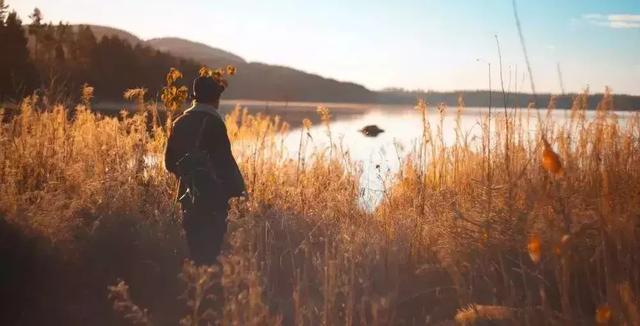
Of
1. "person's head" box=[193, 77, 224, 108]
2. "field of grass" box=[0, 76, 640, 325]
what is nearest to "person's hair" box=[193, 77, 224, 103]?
"person's head" box=[193, 77, 224, 108]

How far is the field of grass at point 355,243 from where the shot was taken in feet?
11.0

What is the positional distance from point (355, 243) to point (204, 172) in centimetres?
119

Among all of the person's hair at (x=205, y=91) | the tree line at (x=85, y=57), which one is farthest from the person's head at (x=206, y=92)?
the tree line at (x=85, y=57)

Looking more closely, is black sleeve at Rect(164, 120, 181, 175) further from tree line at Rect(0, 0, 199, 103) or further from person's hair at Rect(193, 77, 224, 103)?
tree line at Rect(0, 0, 199, 103)

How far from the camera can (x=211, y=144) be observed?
4.32 meters

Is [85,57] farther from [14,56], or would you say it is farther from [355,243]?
[355,243]

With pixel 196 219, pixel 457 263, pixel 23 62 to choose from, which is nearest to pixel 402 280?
pixel 457 263

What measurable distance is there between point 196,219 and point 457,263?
1849 millimetres

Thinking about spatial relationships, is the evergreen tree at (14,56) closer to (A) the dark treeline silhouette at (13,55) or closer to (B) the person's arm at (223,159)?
(A) the dark treeline silhouette at (13,55)

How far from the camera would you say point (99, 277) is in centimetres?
421

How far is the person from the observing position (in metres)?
4.30

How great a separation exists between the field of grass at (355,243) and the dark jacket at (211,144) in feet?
1.11

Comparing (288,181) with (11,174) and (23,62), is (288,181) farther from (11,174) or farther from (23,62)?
(23,62)

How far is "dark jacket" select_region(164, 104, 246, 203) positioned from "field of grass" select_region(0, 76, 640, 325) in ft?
1.11
